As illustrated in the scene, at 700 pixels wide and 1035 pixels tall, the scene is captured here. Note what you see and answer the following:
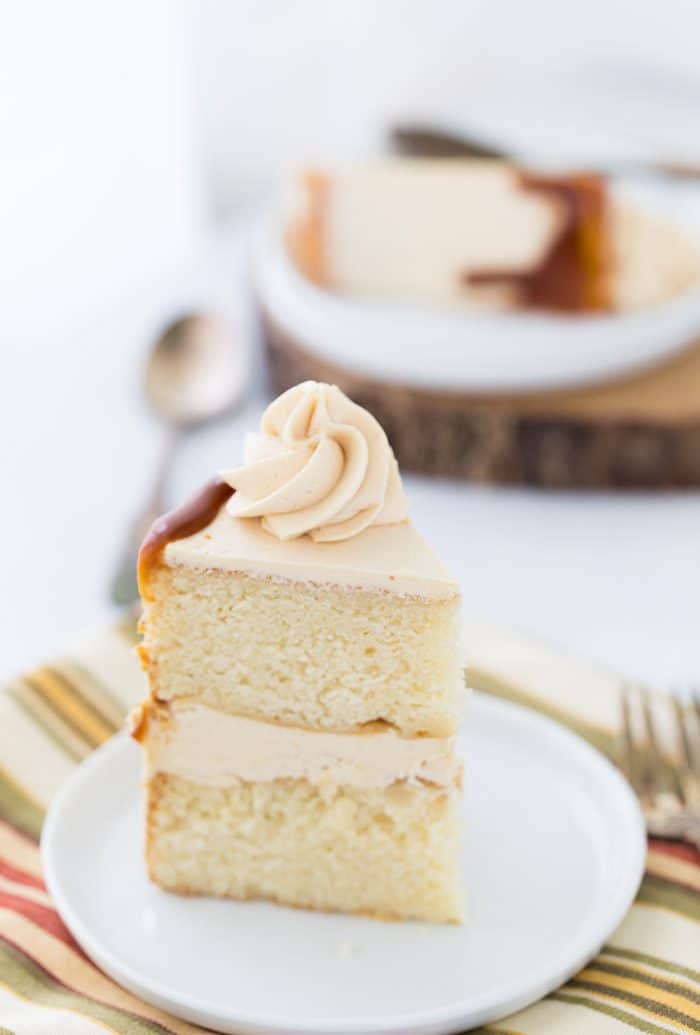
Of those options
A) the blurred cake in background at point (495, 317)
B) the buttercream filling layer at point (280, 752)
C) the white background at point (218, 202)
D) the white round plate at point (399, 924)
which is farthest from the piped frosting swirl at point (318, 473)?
the blurred cake in background at point (495, 317)

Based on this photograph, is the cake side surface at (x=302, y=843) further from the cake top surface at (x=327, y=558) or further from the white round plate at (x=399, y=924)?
the cake top surface at (x=327, y=558)

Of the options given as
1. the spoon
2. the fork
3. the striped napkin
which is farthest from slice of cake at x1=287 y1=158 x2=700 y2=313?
the fork

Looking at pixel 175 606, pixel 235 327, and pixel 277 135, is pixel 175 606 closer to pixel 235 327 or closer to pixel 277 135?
pixel 235 327

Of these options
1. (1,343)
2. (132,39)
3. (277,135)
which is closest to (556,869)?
(1,343)

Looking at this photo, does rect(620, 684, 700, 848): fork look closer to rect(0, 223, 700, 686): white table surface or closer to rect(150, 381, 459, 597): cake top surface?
rect(0, 223, 700, 686): white table surface

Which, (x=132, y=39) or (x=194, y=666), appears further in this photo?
(x=132, y=39)
